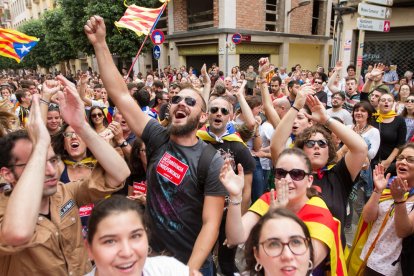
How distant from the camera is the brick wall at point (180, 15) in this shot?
67.7 feet

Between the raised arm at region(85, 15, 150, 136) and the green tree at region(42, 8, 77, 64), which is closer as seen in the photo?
the raised arm at region(85, 15, 150, 136)

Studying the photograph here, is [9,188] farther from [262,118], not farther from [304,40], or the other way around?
[304,40]

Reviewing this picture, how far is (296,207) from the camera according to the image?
7.09 feet

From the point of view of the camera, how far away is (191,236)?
2.21 meters

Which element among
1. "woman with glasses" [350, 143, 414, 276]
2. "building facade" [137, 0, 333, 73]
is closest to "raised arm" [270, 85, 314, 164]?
"woman with glasses" [350, 143, 414, 276]

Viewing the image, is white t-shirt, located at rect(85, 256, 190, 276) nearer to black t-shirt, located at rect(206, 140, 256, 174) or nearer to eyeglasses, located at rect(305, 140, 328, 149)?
eyeglasses, located at rect(305, 140, 328, 149)

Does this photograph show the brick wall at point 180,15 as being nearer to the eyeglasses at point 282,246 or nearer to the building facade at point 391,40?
the building facade at point 391,40

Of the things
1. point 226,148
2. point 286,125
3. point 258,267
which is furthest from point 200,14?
point 258,267

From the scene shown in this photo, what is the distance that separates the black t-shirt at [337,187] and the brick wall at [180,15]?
773 inches

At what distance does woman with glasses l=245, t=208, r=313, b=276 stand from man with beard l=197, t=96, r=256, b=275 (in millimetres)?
1544

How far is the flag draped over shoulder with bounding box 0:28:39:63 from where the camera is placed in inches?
263

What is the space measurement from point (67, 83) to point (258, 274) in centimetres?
158

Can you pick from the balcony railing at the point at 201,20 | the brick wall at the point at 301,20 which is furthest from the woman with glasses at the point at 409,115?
the brick wall at the point at 301,20

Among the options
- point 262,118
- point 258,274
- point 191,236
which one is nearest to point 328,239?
point 258,274
